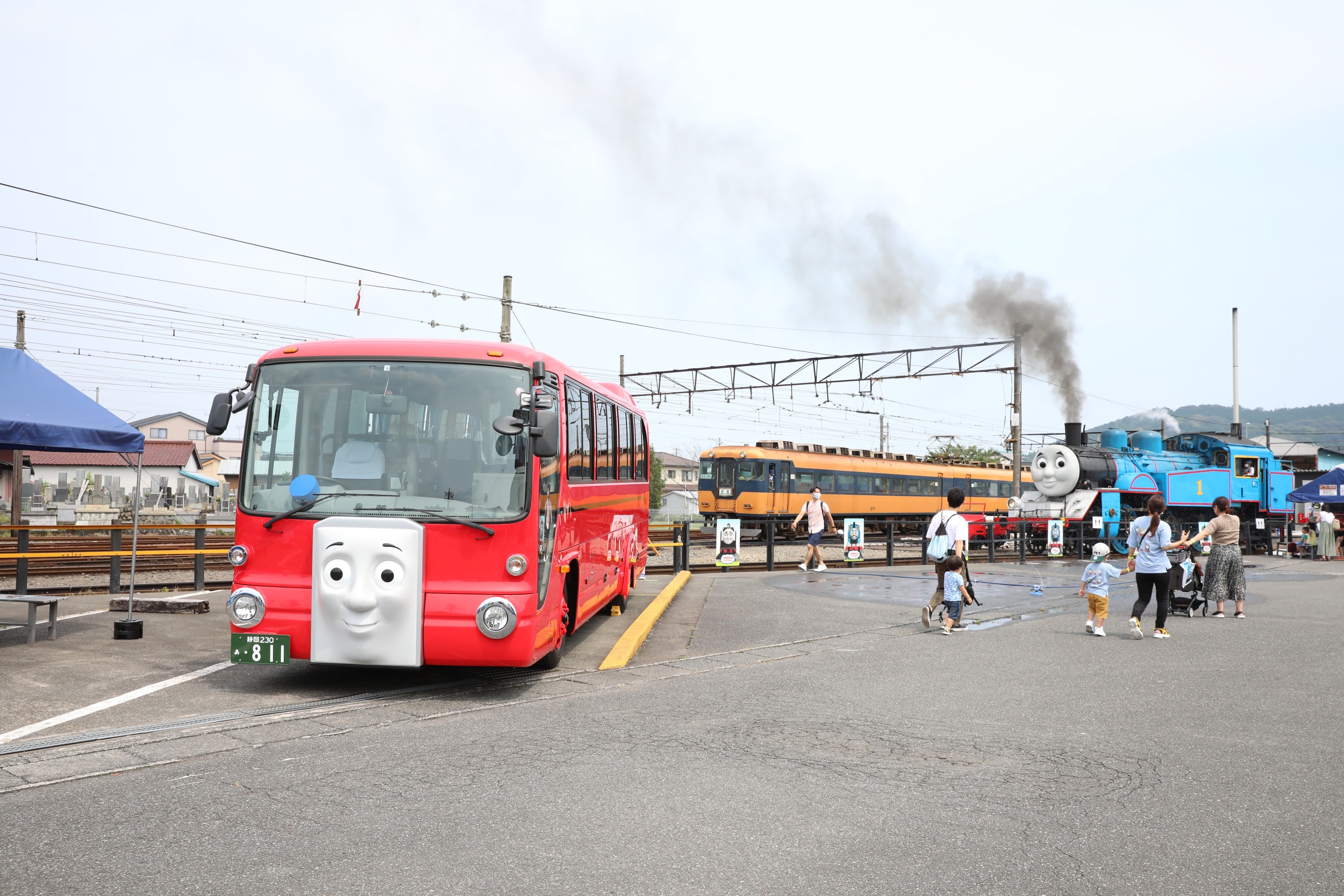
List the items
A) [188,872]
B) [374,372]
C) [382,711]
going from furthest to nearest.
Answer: [374,372] < [382,711] < [188,872]

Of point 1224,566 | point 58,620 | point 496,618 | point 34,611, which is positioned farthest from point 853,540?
point 34,611

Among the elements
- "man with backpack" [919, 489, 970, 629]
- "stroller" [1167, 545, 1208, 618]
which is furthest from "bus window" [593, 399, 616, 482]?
"stroller" [1167, 545, 1208, 618]

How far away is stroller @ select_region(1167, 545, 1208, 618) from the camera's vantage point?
1345 cm

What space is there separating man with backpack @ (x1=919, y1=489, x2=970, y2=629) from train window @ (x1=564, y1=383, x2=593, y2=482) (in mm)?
4031

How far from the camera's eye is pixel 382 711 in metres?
6.75

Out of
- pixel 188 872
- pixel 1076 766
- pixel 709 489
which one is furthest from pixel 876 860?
pixel 709 489

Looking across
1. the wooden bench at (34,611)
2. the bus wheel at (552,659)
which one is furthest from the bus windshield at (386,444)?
the wooden bench at (34,611)

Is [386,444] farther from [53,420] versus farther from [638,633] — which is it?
[638,633]

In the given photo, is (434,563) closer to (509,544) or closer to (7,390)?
(509,544)

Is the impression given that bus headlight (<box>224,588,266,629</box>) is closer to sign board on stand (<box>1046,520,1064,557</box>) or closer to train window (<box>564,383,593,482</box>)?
train window (<box>564,383,593,482</box>)

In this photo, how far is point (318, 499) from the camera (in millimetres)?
7172

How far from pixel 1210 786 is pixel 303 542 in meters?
5.73

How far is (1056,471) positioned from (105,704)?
2529cm

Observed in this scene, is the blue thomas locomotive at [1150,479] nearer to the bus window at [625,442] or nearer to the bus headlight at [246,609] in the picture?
the bus window at [625,442]
